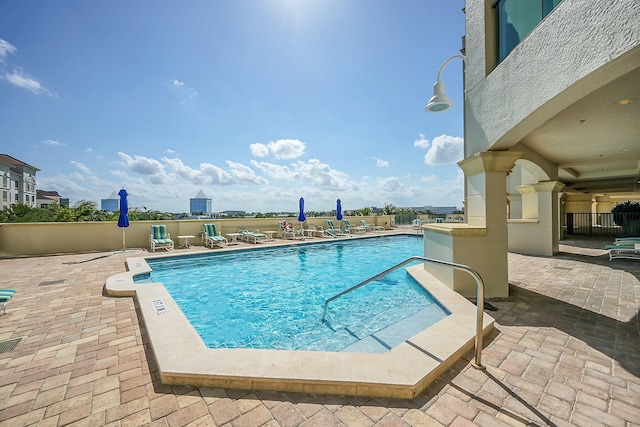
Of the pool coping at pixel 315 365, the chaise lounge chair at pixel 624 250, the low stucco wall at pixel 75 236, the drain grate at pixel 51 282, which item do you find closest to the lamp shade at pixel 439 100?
the pool coping at pixel 315 365

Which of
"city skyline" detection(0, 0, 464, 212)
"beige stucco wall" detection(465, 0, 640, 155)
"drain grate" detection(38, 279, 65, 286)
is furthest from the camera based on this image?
"city skyline" detection(0, 0, 464, 212)

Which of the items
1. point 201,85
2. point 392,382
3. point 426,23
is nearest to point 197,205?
point 201,85

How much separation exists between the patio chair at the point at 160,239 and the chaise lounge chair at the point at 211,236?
1.58 meters

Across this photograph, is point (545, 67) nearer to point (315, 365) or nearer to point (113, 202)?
point (315, 365)

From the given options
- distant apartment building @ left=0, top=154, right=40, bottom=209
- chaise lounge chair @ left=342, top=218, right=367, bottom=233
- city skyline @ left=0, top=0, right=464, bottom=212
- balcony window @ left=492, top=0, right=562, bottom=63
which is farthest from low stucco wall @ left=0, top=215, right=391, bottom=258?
distant apartment building @ left=0, top=154, right=40, bottom=209

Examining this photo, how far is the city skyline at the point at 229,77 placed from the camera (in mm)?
8422

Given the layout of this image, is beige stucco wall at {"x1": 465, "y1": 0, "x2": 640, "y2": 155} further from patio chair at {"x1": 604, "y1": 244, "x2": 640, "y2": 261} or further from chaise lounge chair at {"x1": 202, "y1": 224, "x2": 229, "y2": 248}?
chaise lounge chair at {"x1": 202, "y1": 224, "x2": 229, "y2": 248}

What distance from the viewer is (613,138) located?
20.3ft

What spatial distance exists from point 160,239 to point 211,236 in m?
2.10

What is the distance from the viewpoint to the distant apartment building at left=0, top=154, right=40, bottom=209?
43.3 metres

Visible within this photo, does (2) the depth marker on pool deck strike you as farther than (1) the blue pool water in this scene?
No

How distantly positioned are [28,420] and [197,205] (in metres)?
69.5

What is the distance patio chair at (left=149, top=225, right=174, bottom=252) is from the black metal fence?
21.9 meters

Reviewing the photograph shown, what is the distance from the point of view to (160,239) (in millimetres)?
10930
